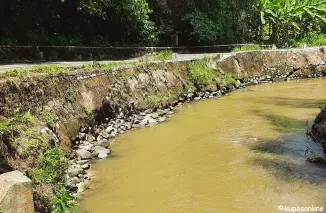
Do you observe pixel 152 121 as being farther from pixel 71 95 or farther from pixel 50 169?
pixel 50 169

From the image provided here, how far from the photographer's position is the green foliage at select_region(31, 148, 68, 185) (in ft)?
27.0

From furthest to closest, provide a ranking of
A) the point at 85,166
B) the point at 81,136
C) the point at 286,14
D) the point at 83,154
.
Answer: the point at 286,14 < the point at 81,136 < the point at 83,154 < the point at 85,166

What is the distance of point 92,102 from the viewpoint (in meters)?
14.3

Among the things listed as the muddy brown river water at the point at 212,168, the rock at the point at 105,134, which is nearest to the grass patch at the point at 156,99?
the muddy brown river water at the point at 212,168

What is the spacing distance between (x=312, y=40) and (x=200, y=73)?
19.8m

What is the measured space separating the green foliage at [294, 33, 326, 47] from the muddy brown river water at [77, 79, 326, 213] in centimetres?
1948

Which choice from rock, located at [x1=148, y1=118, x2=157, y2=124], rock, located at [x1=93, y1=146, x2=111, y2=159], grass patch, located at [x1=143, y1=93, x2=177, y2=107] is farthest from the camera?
grass patch, located at [x1=143, y1=93, x2=177, y2=107]

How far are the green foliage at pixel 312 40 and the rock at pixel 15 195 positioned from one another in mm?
33285

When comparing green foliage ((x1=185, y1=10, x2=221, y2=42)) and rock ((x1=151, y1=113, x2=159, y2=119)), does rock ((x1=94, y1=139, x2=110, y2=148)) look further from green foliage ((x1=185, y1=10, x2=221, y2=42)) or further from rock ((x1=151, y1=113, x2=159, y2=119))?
green foliage ((x1=185, y1=10, x2=221, y2=42))

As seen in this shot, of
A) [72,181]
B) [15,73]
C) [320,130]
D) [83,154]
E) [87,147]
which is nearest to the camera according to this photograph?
[72,181]

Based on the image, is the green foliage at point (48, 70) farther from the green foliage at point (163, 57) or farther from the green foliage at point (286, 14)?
the green foliage at point (286, 14)

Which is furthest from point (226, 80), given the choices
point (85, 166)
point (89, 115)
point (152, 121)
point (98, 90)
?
point (85, 166)

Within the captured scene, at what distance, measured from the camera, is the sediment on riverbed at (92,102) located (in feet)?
32.5

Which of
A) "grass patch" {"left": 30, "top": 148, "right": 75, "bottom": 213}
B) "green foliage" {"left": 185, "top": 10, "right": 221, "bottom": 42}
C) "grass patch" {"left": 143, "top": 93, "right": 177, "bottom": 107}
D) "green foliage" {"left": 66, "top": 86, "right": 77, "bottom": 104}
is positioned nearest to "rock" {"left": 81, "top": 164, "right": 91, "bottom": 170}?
"grass patch" {"left": 30, "top": 148, "right": 75, "bottom": 213}
